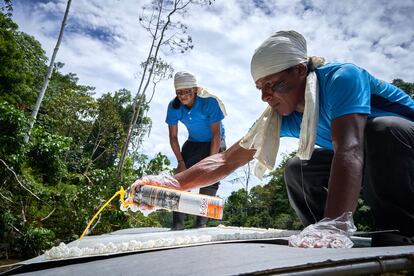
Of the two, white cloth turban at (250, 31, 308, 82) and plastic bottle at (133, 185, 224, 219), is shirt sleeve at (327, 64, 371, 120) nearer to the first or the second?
white cloth turban at (250, 31, 308, 82)

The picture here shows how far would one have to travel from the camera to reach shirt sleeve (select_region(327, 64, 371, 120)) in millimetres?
1205

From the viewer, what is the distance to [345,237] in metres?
1.00

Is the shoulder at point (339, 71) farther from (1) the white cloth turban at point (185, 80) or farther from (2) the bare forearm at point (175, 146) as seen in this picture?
(2) the bare forearm at point (175, 146)

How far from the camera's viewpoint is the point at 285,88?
5.05 feet

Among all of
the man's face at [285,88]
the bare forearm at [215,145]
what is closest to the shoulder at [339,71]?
the man's face at [285,88]

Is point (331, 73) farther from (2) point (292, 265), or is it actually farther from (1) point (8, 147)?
(1) point (8, 147)

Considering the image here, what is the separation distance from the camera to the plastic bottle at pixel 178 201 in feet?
5.70

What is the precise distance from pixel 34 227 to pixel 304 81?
231 inches

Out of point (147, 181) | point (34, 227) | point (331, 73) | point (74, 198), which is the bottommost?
point (34, 227)

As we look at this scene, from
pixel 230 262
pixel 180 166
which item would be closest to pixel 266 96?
pixel 230 262

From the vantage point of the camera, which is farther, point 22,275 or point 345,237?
point 345,237

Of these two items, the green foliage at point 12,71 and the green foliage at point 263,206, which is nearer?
the green foliage at point 12,71

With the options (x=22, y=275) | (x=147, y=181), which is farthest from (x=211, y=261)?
(x=147, y=181)

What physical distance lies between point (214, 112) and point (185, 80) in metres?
0.47
